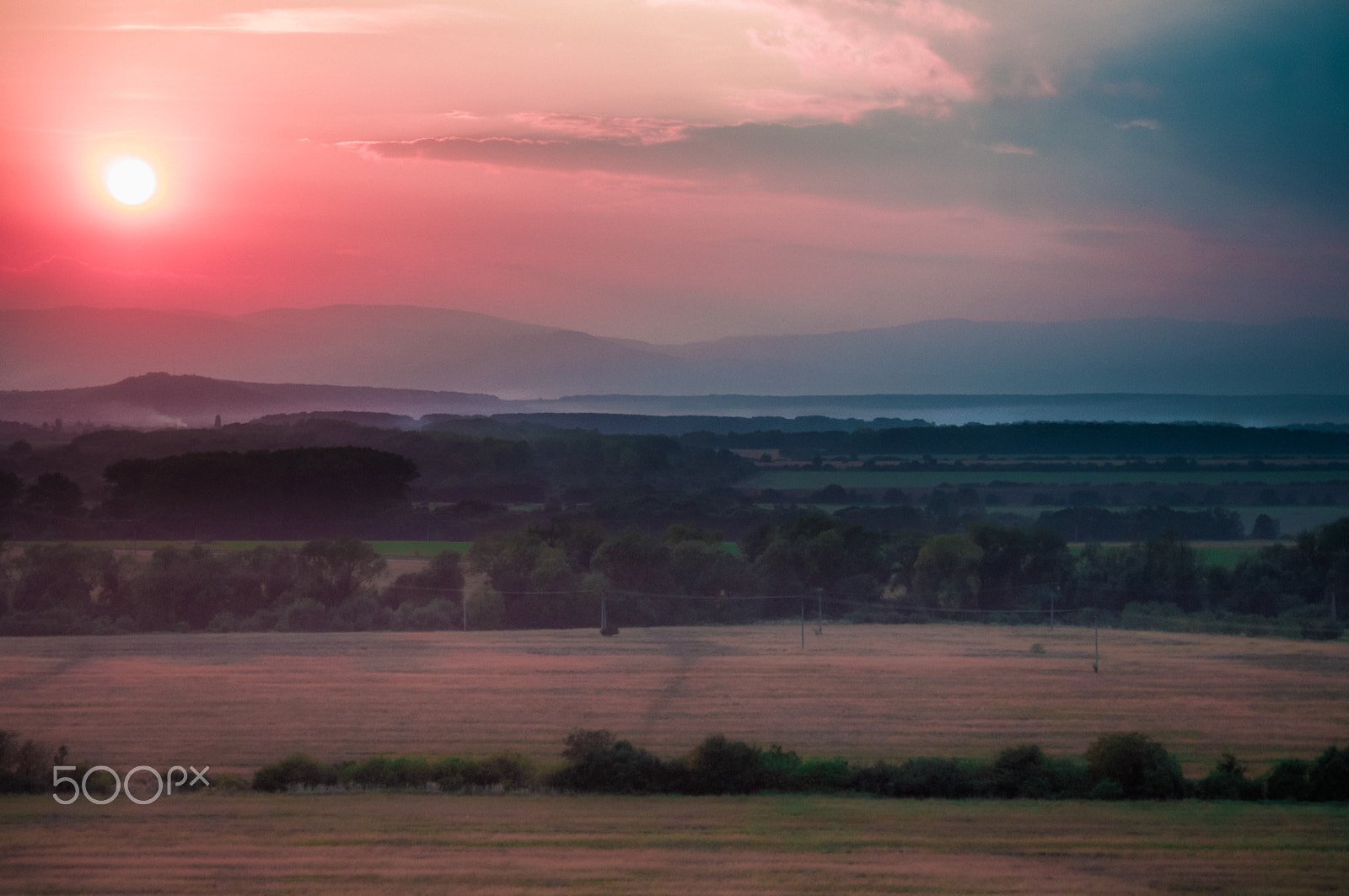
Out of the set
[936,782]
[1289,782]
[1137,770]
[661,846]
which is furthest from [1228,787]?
[661,846]

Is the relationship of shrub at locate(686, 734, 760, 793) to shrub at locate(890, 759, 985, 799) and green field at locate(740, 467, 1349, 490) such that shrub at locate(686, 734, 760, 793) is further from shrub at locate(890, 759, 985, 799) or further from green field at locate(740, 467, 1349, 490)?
green field at locate(740, 467, 1349, 490)

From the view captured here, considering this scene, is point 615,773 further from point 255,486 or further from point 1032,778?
point 255,486

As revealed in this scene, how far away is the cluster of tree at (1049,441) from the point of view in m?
96.1

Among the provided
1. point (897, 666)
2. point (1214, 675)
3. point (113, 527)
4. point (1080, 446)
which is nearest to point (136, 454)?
point (113, 527)

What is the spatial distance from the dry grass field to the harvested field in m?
5.03

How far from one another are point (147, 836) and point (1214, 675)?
3147 cm

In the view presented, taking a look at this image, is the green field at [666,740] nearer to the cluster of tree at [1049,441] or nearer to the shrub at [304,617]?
the shrub at [304,617]

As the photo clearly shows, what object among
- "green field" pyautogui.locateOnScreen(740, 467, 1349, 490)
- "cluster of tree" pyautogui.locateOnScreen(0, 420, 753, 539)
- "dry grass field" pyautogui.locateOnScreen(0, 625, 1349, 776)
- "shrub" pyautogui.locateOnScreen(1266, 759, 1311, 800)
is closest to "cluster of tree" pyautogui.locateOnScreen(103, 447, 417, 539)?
"cluster of tree" pyautogui.locateOnScreen(0, 420, 753, 539)

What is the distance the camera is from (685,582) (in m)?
51.8

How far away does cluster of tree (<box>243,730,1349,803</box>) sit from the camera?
70.2 ft

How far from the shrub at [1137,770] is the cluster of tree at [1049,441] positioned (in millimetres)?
76527

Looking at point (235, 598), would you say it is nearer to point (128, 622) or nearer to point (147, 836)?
point (128, 622)

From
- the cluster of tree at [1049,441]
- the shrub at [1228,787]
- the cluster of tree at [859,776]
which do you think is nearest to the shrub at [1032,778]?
the cluster of tree at [859,776]

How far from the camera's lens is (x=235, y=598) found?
4756 cm
